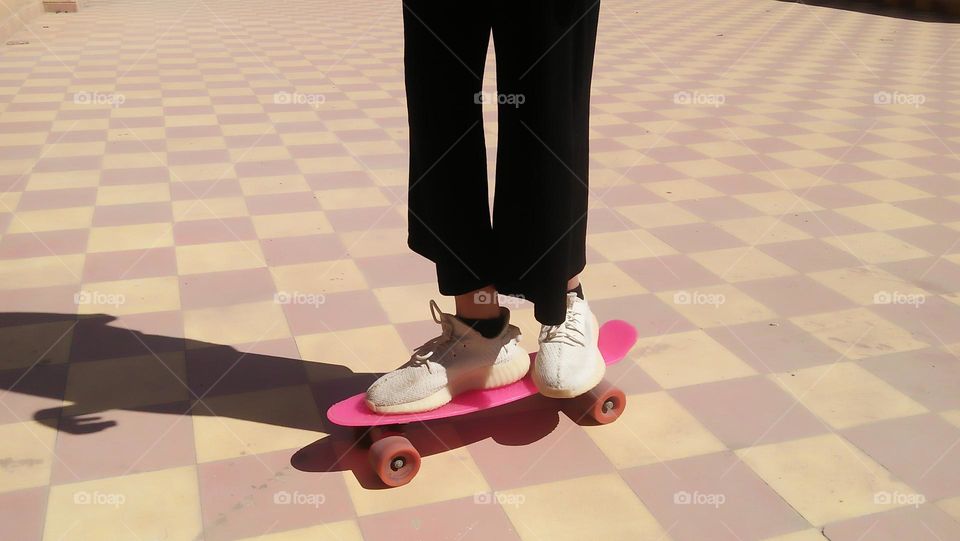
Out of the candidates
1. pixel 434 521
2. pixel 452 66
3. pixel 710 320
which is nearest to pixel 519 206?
pixel 452 66

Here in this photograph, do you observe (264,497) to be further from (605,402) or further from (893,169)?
(893,169)

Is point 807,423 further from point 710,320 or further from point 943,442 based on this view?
point 710,320

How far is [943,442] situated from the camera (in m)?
1.74

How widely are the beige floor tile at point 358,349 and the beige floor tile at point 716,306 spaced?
0.72 metres

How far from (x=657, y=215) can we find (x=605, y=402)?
4.33 ft

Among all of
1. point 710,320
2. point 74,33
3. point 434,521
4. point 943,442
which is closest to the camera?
point 434,521

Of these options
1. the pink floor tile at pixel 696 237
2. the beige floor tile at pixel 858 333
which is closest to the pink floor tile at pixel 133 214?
the pink floor tile at pixel 696 237

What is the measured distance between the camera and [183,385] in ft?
6.21

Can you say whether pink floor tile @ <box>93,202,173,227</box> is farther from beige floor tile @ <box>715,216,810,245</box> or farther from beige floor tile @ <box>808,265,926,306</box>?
beige floor tile @ <box>808,265,926,306</box>

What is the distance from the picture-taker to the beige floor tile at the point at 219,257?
251 centimetres

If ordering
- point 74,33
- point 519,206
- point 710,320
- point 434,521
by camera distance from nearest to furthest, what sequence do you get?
point 434,521 < point 519,206 < point 710,320 < point 74,33

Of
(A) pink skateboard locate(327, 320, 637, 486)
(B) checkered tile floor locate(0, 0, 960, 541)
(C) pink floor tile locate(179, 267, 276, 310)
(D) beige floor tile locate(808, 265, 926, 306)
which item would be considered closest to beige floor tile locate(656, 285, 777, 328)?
(B) checkered tile floor locate(0, 0, 960, 541)

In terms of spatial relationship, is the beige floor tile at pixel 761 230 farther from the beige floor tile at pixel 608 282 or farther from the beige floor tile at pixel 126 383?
the beige floor tile at pixel 126 383

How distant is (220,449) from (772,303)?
142 centimetres
